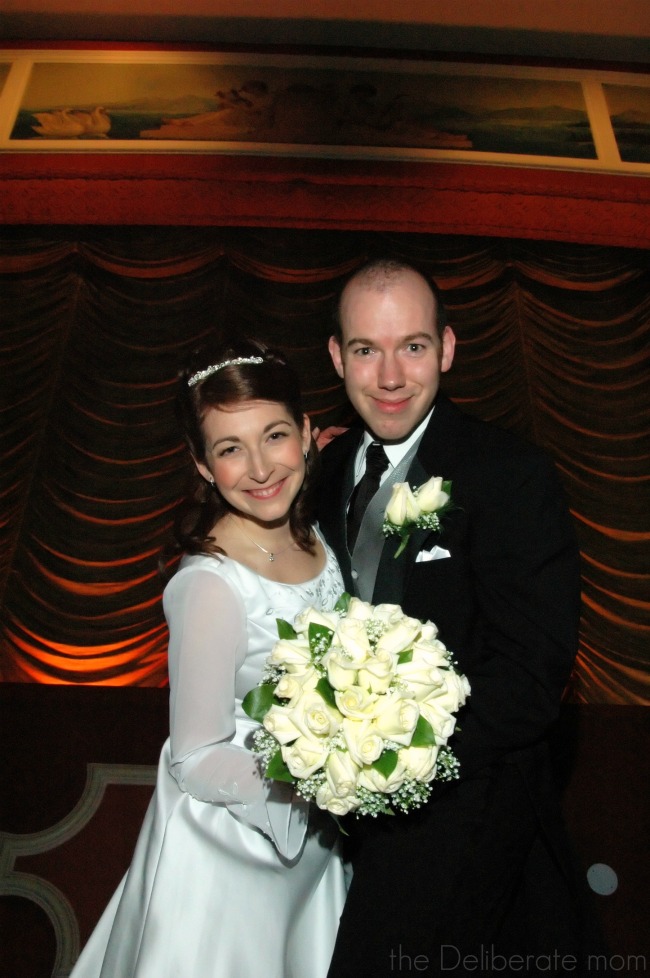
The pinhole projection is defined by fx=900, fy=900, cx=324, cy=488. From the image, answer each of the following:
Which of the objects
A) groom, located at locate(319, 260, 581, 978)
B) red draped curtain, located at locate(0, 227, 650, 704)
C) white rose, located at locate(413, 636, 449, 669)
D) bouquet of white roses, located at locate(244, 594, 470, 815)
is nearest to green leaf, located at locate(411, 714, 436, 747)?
bouquet of white roses, located at locate(244, 594, 470, 815)

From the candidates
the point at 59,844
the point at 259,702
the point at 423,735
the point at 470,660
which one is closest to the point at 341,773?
the point at 423,735

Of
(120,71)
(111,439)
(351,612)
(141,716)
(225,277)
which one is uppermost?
(120,71)

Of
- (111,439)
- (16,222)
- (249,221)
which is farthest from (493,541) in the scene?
(16,222)

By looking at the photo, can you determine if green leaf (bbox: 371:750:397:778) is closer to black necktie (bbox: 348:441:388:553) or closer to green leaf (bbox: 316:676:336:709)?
green leaf (bbox: 316:676:336:709)

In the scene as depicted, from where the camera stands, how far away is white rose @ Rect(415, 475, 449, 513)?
198 cm

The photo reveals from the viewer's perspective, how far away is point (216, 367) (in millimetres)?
2186

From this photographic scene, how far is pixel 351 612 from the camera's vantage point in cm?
166

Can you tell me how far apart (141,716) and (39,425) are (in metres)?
2.67

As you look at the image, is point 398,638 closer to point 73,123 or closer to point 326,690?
point 326,690

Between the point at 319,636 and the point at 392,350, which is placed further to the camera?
the point at 392,350

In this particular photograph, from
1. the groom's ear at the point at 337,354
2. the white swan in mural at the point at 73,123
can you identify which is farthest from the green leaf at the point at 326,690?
the white swan in mural at the point at 73,123

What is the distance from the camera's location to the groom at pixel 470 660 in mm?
1914

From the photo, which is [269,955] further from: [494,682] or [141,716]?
[141,716]

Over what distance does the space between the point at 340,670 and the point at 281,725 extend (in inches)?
6.1
